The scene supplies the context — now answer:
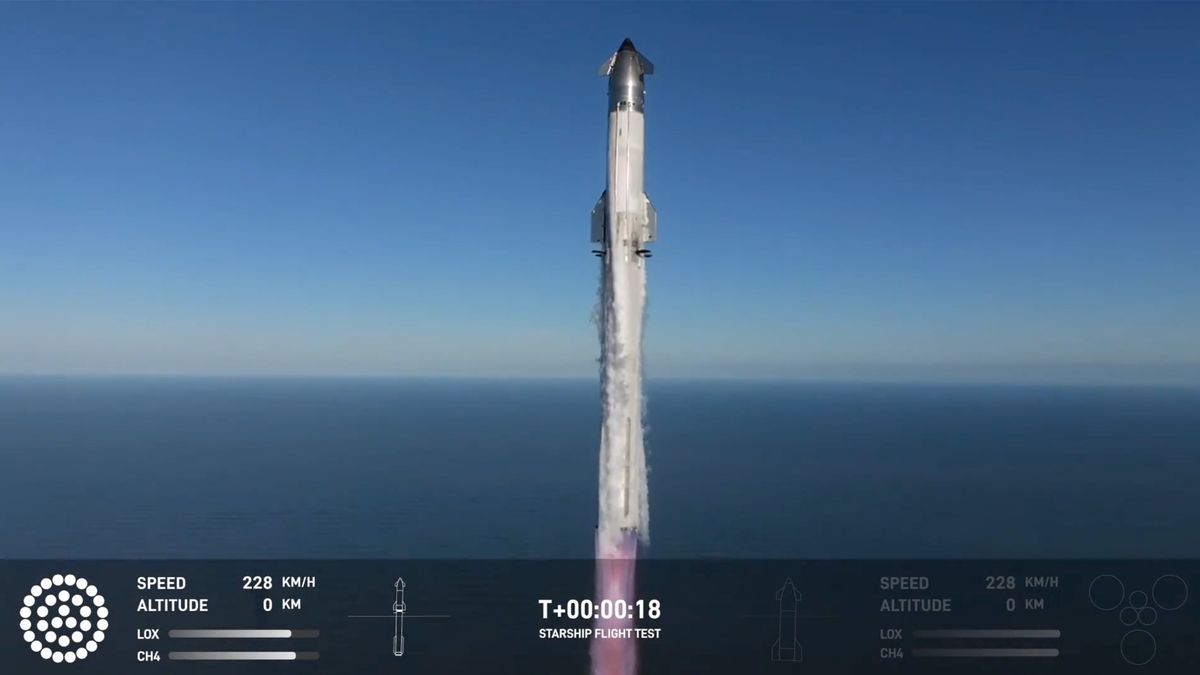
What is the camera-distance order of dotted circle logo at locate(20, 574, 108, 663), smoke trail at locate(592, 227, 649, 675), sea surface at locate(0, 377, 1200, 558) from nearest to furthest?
1. dotted circle logo at locate(20, 574, 108, 663)
2. smoke trail at locate(592, 227, 649, 675)
3. sea surface at locate(0, 377, 1200, 558)

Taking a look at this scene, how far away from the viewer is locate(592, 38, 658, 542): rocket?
23.4 m

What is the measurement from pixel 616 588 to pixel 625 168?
1111 cm

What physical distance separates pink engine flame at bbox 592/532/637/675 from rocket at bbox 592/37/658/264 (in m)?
7.89

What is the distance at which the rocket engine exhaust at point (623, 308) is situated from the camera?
76.6 ft

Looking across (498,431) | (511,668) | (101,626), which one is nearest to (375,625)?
(511,668)

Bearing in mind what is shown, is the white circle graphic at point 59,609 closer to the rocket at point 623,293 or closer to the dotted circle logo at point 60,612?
the dotted circle logo at point 60,612

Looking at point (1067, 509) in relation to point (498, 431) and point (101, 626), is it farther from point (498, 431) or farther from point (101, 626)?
point (498, 431)

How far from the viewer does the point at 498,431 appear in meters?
142

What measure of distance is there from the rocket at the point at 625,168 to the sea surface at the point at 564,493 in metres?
34.0

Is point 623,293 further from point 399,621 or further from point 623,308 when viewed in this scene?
point 399,621

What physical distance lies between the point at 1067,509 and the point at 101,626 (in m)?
73.3
